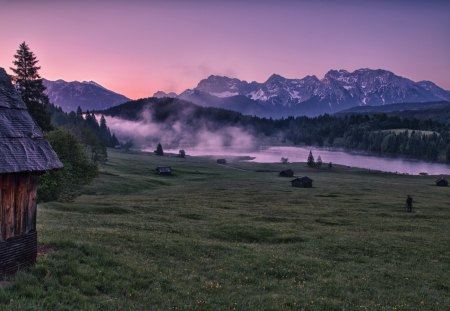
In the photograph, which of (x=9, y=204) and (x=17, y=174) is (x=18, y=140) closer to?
(x=17, y=174)

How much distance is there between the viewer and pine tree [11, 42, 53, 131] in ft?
220

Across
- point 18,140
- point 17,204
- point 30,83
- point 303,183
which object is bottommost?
point 303,183

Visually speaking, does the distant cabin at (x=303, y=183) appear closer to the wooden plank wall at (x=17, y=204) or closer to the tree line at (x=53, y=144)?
the tree line at (x=53, y=144)

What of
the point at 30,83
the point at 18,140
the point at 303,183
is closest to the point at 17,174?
the point at 18,140

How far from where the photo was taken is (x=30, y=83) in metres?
68.0

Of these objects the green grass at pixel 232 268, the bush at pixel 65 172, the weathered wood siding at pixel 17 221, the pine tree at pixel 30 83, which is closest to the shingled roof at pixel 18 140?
the weathered wood siding at pixel 17 221

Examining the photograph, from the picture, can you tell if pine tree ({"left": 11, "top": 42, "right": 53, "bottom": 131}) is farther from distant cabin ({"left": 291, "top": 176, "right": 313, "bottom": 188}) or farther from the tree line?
distant cabin ({"left": 291, "top": 176, "right": 313, "bottom": 188})

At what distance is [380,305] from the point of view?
760 inches

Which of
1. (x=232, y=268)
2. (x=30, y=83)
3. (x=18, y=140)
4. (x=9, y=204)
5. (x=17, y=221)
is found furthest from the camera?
(x=30, y=83)

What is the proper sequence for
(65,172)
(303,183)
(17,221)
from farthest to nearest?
(303,183)
(65,172)
(17,221)

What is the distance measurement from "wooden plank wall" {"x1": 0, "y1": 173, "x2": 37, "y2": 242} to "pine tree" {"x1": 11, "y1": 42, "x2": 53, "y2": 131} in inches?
2009

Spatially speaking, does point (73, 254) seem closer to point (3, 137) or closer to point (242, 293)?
point (3, 137)

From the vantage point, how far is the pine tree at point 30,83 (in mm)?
66938

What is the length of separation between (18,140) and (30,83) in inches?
2163
